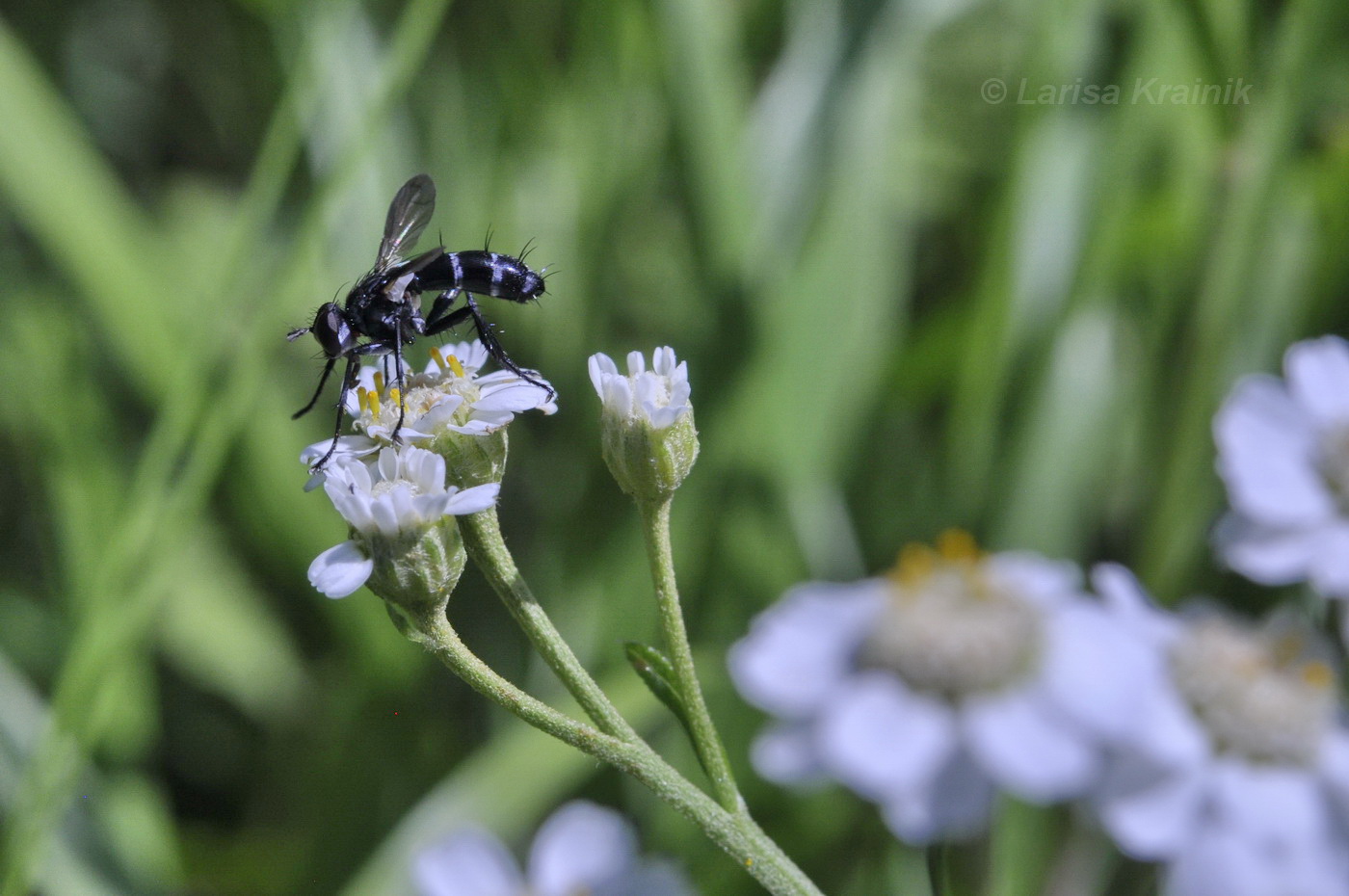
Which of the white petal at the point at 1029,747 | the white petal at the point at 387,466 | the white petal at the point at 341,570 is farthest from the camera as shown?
the white petal at the point at 387,466

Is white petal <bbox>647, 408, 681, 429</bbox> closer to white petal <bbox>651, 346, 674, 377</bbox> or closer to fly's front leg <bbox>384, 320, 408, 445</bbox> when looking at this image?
white petal <bbox>651, 346, 674, 377</bbox>

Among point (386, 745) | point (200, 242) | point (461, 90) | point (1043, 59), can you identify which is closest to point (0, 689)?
point (386, 745)

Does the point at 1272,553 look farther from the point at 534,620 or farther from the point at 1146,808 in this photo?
the point at 534,620

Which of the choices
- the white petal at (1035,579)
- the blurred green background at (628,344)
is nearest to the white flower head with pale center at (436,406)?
the white petal at (1035,579)

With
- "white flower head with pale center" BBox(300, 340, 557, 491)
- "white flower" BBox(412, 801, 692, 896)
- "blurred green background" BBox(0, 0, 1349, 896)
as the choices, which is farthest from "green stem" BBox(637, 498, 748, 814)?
"blurred green background" BBox(0, 0, 1349, 896)

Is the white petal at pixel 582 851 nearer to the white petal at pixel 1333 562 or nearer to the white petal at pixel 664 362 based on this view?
the white petal at pixel 664 362
